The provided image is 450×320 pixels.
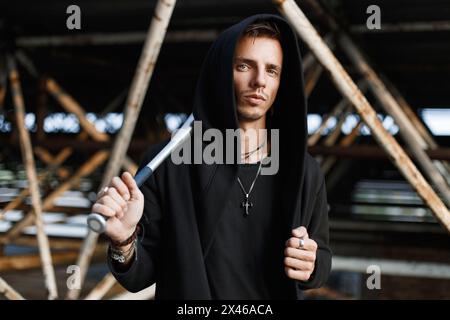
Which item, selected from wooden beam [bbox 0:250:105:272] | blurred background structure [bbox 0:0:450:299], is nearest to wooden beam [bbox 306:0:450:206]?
blurred background structure [bbox 0:0:450:299]

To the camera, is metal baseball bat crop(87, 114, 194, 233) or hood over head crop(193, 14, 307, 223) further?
hood over head crop(193, 14, 307, 223)

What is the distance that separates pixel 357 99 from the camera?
Result: 3.88m

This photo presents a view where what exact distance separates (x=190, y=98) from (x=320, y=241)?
9.12 meters

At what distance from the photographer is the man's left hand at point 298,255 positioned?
1.75 m

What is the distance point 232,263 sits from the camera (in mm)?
1875

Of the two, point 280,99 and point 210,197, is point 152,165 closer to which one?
Answer: point 210,197

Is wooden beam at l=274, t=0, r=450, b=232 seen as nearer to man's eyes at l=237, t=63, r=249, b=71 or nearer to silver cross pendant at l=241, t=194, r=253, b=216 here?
man's eyes at l=237, t=63, r=249, b=71

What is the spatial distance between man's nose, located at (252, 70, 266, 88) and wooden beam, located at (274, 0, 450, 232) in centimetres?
178

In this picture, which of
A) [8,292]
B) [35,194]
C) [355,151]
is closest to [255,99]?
[8,292]

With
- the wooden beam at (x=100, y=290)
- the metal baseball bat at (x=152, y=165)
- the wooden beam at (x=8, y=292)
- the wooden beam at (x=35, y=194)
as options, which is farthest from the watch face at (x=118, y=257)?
the wooden beam at (x=35, y=194)

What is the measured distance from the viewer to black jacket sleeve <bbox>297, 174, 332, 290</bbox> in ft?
6.26

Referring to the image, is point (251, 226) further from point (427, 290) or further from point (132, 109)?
point (427, 290)

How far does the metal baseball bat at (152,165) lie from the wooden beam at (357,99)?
190cm

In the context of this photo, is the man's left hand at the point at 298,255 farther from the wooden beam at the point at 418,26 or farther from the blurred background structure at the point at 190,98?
the wooden beam at the point at 418,26
